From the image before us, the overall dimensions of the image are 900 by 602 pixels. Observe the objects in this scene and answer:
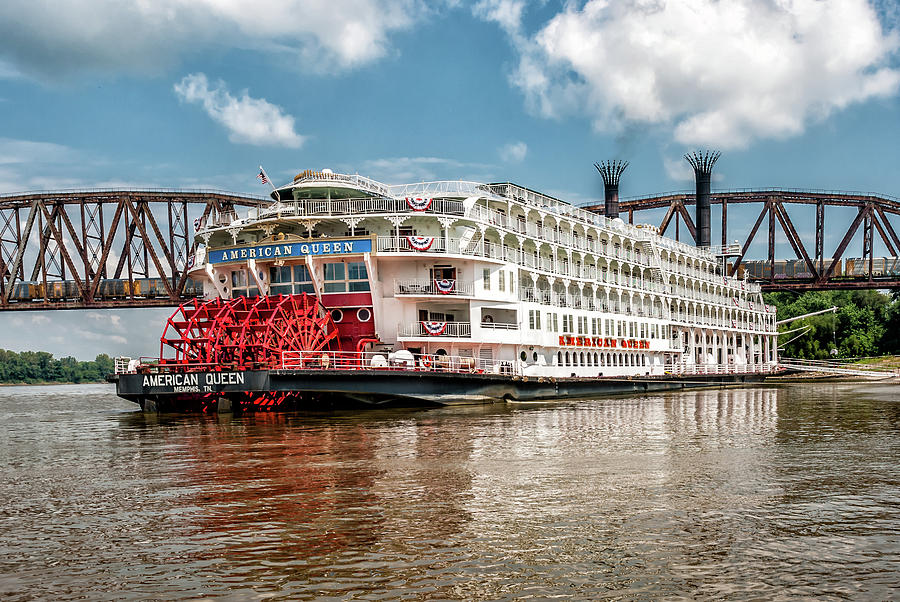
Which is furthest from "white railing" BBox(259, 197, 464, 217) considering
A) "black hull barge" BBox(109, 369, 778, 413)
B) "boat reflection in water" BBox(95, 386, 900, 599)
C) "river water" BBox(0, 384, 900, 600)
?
"river water" BBox(0, 384, 900, 600)

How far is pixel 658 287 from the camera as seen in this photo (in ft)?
180

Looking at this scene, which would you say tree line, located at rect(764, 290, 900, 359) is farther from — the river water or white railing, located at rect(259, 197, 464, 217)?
the river water

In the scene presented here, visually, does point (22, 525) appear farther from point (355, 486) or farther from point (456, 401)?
point (456, 401)

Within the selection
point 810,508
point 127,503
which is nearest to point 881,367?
point 810,508

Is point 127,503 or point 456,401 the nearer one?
point 127,503

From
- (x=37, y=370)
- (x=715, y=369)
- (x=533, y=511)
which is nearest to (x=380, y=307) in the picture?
(x=533, y=511)

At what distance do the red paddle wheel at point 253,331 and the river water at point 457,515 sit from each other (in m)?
10.3

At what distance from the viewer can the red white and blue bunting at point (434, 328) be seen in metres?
34.6

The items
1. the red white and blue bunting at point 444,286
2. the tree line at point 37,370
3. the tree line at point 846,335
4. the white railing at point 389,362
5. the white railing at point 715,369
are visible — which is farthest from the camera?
the tree line at point 37,370

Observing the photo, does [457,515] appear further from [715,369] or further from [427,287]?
A: [715,369]

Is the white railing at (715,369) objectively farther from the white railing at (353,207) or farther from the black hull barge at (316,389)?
the white railing at (353,207)

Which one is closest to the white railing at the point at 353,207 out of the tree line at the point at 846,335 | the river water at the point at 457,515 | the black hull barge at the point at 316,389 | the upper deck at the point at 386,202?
the upper deck at the point at 386,202

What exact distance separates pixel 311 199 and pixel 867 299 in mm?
92099

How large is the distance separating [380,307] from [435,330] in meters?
2.79
